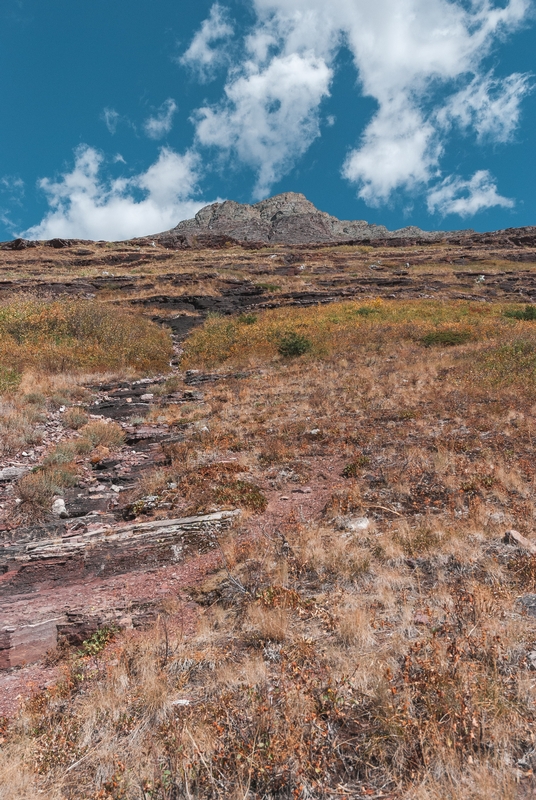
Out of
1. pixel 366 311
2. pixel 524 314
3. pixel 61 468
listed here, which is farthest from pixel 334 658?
pixel 524 314

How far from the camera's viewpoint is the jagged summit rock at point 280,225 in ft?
252

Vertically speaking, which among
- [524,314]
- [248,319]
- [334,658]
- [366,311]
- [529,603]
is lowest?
[334,658]

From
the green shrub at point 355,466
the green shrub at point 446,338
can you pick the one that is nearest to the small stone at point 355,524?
the green shrub at point 355,466

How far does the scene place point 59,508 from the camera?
23.8ft

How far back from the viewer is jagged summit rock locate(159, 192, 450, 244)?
76.8 metres

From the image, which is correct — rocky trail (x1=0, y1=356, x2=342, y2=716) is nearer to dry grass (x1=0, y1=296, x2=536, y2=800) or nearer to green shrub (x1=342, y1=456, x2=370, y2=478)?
dry grass (x1=0, y1=296, x2=536, y2=800)

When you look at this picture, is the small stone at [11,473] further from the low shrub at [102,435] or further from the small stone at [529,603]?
the small stone at [529,603]

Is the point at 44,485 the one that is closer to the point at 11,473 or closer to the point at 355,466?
the point at 11,473

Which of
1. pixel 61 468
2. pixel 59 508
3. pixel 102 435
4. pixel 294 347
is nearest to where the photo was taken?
pixel 59 508

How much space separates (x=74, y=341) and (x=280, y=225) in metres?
71.0

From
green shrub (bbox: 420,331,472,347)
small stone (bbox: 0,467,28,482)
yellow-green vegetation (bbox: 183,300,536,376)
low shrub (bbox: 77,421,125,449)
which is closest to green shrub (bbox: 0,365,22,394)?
low shrub (bbox: 77,421,125,449)

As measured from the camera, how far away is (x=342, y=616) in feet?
13.6

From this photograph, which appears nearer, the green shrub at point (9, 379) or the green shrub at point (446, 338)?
the green shrub at point (9, 379)

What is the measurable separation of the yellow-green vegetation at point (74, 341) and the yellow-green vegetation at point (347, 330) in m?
2.33
